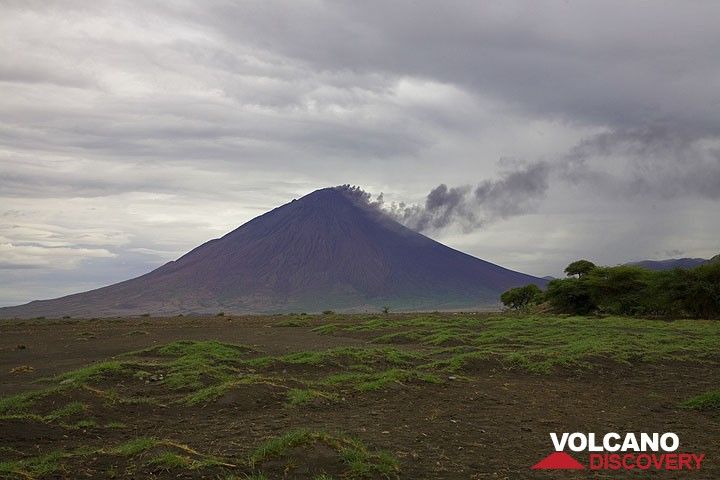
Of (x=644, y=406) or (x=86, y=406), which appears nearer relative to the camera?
(x=86, y=406)

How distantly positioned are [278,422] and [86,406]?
373 centimetres

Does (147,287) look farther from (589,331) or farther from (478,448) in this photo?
(478,448)

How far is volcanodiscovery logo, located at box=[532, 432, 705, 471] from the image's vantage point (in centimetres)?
846

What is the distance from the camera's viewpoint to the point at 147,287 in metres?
187

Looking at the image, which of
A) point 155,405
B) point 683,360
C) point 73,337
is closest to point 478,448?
point 155,405

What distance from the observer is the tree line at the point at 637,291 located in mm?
40625

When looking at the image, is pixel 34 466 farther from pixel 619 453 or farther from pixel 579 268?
pixel 579 268

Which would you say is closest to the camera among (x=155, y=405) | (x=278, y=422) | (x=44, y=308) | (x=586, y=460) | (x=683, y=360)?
(x=586, y=460)

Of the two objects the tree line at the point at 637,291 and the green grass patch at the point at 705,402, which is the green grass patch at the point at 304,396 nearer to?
the green grass patch at the point at 705,402

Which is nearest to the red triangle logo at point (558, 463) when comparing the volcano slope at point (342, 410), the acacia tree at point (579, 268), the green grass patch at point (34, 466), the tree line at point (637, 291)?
the volcano slope at point (342, 410)

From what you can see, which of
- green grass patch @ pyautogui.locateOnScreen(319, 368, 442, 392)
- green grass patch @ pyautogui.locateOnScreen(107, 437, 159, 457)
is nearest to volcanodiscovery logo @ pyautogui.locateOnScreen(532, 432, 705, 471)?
green grass patch @ pyautogui.locateOnScreen(319, 368, 442, 392)

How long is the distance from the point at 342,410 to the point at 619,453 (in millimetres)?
4755

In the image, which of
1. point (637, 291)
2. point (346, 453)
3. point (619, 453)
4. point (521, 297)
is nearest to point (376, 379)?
point (619, 453)

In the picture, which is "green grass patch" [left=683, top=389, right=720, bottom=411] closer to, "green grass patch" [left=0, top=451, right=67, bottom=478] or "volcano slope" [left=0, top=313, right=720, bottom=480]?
"volcano slope" [left=0, top=313, right=720, bottom=480]
